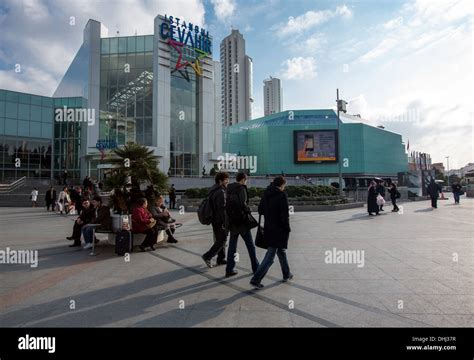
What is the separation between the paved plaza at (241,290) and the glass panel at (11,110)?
42474 mm

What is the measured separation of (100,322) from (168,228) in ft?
16.4

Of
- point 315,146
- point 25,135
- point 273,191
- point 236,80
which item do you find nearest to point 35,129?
point 25,135

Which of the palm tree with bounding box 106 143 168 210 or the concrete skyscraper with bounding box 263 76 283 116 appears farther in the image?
the concrete skyscraper with bounding box 263 76 283 116

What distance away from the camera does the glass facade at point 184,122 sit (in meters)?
41.1

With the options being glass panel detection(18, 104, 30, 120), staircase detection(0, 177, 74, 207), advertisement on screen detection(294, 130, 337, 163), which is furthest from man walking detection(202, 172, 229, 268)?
advertisement on screen detection(294, 130, 337, 163)

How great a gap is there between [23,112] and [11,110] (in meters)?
1.38

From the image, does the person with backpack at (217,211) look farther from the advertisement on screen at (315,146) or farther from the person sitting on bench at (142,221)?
the advertisement on screen at (315,146)

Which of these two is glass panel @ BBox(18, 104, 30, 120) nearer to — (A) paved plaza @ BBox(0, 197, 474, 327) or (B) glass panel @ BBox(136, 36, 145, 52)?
(B) glass panel @ BBox(136, 36, 145, 52)

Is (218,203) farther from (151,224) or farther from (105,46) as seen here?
(105,46)

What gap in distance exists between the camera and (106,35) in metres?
40.5

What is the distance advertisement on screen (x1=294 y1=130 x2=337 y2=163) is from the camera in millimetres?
62156

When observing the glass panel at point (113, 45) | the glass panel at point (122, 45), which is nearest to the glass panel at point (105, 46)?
the glass panel at point (113, 45)

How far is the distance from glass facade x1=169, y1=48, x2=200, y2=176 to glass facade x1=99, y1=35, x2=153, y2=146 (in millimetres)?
3224
